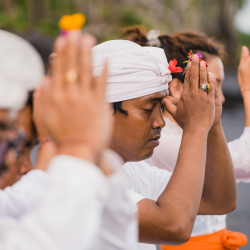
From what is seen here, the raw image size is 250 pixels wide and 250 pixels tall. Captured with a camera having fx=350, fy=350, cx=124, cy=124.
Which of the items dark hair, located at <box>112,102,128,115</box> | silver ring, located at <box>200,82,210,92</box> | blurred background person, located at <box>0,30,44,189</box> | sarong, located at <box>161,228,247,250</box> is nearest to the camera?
blurred background person, located at <box>0,30,44,189</box>

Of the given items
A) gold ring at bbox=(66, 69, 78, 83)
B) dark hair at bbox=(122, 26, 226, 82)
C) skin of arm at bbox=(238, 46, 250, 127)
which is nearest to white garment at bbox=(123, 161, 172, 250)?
dark hair at bbox=(122, 26, 226, 82)

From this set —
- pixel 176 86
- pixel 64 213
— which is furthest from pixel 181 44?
pixel 64 213

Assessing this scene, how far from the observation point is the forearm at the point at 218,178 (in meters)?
2.20

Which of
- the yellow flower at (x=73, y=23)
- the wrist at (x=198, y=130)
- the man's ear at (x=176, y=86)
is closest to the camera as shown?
the yellow flower at (x=73, y=23)

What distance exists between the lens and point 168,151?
8.99 feet

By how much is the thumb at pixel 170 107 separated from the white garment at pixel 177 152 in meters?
0.72

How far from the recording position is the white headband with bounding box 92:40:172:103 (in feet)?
6.59

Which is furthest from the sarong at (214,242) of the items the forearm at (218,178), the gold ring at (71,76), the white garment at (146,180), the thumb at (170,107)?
the gold ring at (71,76)

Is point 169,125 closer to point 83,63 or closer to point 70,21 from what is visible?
point 70,21

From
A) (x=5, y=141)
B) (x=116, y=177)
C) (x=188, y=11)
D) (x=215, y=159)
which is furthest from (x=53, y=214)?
(x=188, y=11)

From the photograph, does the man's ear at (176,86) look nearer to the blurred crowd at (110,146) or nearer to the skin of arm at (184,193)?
the blurred crowd at (110,146)

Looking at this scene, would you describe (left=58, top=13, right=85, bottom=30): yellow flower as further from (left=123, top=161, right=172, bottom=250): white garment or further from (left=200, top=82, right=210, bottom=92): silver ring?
(left=123, top=161, right=172, bottom=250): white garment

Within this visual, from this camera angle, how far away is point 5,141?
1.20 metres

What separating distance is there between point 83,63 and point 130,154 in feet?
3.77
